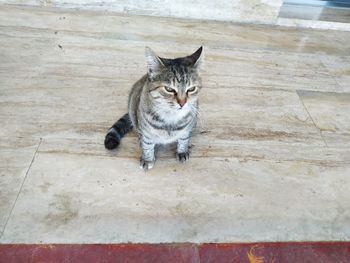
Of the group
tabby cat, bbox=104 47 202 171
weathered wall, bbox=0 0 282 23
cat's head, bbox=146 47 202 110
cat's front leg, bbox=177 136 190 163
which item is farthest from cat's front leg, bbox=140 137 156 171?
weathered wall, bbox=0 0 282 23

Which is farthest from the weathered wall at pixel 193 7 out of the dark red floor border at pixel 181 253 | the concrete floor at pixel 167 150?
the dark red floor border at pixel 181 253

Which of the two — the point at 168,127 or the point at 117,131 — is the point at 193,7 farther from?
the point at 168,127

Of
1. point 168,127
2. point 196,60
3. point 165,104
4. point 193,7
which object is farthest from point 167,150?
point 193,7

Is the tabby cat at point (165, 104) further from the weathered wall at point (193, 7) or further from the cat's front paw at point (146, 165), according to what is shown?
the weathered wall at point (193, 7)

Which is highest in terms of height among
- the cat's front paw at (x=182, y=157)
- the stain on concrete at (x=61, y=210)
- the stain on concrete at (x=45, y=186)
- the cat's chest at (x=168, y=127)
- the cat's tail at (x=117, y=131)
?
the cat's chest at (x=168, y=127)

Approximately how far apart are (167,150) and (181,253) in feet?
1.69

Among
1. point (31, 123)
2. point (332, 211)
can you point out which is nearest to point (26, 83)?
point (31, 123)

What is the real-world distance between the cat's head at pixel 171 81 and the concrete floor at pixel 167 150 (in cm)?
37

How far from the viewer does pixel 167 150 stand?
4.94 feet

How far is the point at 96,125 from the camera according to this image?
62.8 inches

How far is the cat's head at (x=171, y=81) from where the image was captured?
1.18 meters

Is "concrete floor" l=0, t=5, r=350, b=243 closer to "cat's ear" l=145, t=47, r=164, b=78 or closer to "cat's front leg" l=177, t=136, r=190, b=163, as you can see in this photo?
"cat's front leg" l=177, t=136, r=190, b=163

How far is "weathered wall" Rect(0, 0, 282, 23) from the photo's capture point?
262 cm

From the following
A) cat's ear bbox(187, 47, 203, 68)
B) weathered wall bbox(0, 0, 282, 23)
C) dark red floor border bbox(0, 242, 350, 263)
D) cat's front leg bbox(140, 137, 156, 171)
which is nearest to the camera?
dark red floor border bbox(0, 242, 350, 263)
